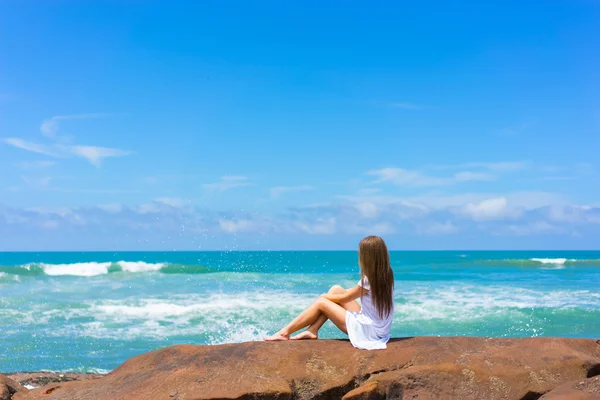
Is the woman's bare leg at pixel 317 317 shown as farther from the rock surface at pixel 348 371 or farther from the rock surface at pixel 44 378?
the rock surface at pixel 44 378

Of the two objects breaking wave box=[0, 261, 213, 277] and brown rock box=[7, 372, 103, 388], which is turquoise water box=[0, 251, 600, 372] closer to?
brown rock box=[7, 372, 103, 388]

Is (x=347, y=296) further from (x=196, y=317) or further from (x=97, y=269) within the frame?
(x=97, y=269)

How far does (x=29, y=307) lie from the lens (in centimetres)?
1513

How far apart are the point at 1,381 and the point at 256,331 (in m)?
6.99

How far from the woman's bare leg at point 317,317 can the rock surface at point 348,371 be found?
19 centimetres

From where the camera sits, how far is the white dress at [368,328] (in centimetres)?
501

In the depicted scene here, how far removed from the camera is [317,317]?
17.6 ft

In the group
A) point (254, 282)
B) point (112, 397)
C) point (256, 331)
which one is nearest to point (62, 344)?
point (256, 331)

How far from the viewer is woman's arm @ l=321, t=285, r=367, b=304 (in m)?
5.21

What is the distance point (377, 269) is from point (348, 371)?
2.98ft

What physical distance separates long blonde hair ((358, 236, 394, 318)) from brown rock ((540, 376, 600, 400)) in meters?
1.50

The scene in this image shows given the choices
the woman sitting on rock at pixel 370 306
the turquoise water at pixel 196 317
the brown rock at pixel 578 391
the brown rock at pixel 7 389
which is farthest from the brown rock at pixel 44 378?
the brown rock at pixel 578 391

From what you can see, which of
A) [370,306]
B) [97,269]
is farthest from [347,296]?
[97,269]

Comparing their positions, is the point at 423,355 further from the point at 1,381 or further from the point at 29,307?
the point at 29,307
